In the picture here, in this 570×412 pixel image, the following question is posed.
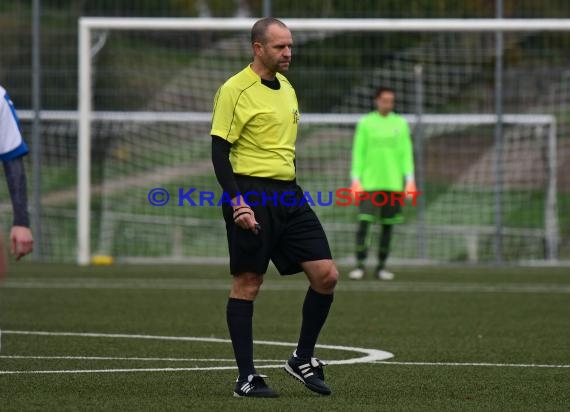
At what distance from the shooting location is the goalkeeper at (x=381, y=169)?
53.6 ft

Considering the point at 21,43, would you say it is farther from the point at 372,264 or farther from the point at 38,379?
the point at 38,379

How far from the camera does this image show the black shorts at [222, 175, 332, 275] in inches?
277

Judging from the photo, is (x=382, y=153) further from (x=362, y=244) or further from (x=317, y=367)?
(x=317, y=367)

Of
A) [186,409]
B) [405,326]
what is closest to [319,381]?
[186,409]

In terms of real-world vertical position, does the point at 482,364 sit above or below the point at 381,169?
below

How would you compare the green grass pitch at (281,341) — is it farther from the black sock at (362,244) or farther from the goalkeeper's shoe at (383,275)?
the black sock at (362,244)

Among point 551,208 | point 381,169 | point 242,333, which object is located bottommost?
point 551,208

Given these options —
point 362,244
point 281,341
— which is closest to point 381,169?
point 362,244

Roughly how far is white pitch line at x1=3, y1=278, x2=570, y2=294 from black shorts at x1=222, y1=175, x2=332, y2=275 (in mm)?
7413

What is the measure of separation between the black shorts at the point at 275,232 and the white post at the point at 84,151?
10832mm

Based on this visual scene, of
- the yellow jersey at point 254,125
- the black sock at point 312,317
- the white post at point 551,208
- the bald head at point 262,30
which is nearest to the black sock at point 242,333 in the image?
the black sock at point 312,317

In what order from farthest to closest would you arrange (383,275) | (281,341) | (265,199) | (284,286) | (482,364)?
(383,275), (284,286), (281,341), (482,364), (265,199)

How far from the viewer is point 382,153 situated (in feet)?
53.5

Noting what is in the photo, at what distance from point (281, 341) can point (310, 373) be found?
2623 mm
